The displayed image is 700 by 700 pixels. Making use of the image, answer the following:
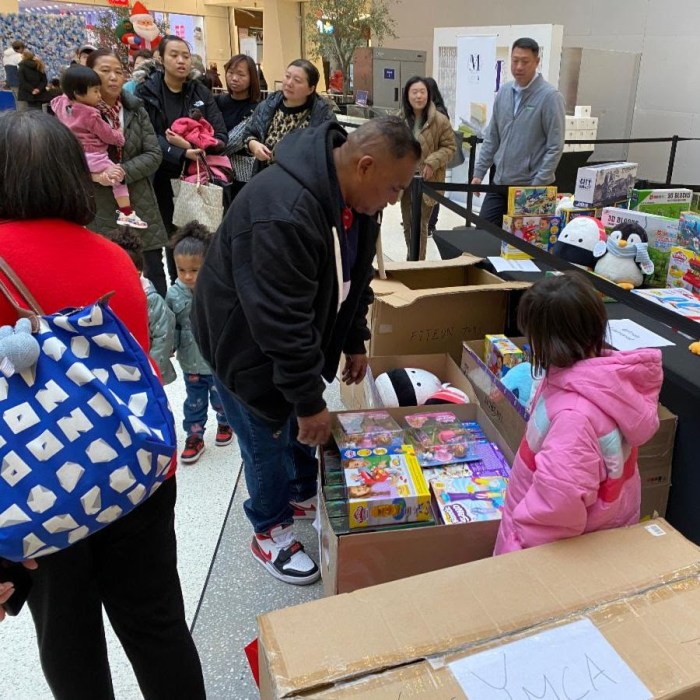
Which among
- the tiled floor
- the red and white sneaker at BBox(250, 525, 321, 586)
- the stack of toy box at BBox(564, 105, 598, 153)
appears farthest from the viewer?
the stack of toy box at BBox(564, 105, 598, 153)

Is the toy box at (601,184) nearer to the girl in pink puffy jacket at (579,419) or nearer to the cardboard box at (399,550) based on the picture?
the girl in pink puffy jacket at (579,419)

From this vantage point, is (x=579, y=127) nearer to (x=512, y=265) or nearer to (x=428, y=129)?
(x=428, y=129)

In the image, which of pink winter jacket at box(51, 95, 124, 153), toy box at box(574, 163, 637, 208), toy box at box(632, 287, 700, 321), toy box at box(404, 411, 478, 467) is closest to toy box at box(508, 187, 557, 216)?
toy box at box(574, 163, 637, 208)

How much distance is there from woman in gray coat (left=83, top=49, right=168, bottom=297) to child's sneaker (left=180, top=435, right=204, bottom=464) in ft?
3.67

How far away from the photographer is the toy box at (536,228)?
2.86 m

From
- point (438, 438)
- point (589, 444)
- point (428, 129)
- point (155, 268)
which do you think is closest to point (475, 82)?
point (428, 129)

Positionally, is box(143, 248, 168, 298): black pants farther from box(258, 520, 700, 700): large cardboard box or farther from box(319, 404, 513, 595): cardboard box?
box(258, 520, 700, 700): large cardboard box

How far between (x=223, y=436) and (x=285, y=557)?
86 cm

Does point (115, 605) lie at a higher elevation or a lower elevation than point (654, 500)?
higher

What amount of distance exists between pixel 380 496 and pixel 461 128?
21.5 feet

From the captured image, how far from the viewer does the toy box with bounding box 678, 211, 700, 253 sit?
Answer: 2256 millimetres

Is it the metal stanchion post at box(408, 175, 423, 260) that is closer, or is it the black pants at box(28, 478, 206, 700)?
the black pants at box(28, 478, 206, 700)

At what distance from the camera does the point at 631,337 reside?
76.6 inches

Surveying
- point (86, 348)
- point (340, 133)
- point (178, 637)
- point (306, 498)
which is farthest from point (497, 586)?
point (306, 498)
